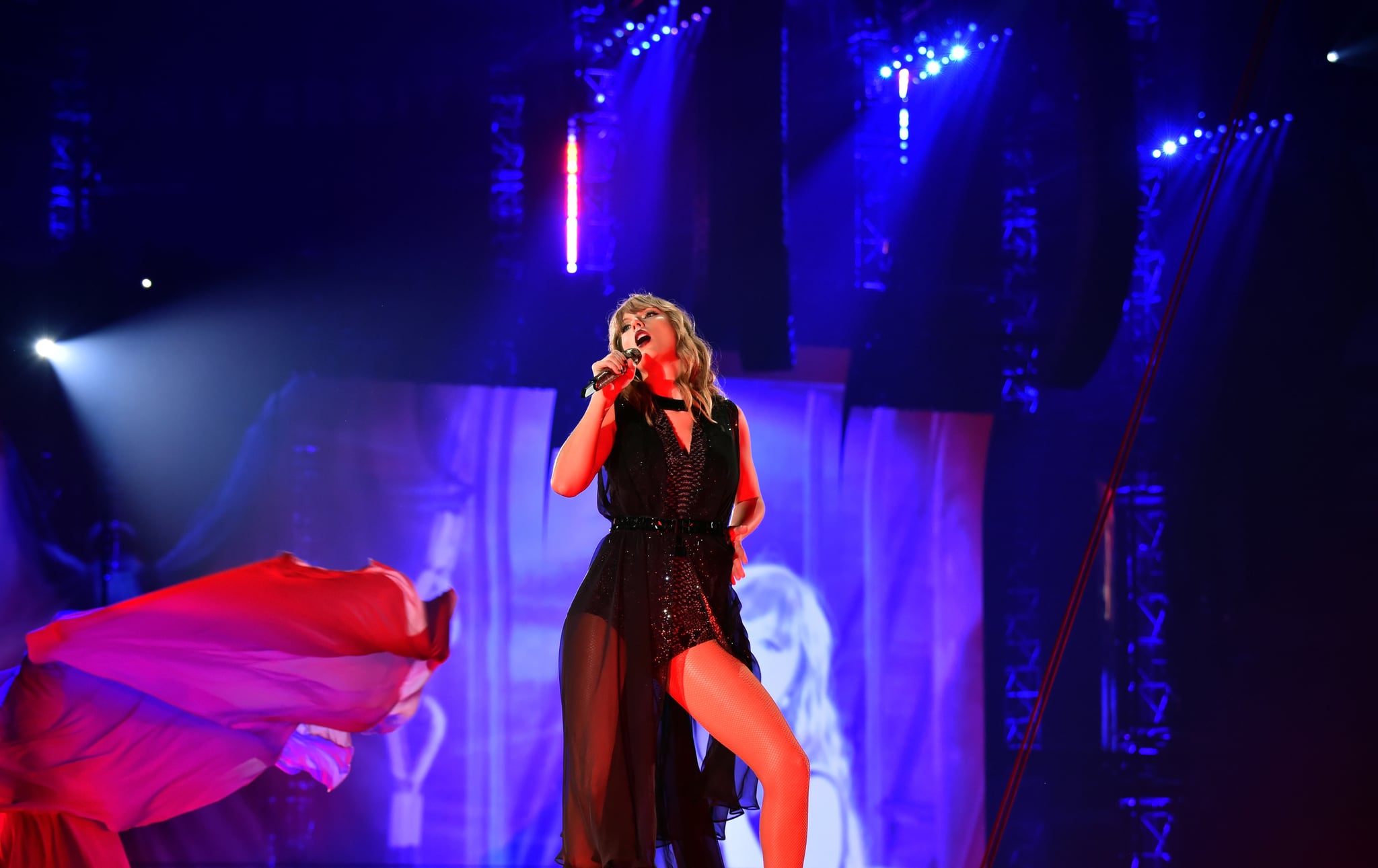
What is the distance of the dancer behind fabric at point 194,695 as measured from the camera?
3.46 meters

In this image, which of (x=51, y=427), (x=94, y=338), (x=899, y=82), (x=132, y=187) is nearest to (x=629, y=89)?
(x=899, y=82)

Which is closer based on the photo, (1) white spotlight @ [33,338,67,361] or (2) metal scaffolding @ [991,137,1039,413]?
(1) white spotlight @ [33,338,67,361]

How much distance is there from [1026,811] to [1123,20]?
12.1 ft

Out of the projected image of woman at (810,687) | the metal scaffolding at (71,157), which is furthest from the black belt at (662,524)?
the metal scaffolding at (71,157)

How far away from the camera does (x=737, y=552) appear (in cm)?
298

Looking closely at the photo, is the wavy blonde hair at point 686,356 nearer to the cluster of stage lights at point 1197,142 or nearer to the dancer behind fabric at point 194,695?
the dancer behind fabric at point 194,695

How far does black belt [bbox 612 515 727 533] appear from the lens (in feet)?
Result: 9.12

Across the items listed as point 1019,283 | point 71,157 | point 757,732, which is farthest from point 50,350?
point 1019,283

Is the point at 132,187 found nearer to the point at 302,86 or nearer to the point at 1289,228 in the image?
the point at 302,86

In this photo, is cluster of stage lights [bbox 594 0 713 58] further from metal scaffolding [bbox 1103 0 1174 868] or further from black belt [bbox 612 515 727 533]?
black belt [bbox 612 515 727 533]

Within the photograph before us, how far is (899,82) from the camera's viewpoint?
490 centimetres

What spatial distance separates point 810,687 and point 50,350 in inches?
130

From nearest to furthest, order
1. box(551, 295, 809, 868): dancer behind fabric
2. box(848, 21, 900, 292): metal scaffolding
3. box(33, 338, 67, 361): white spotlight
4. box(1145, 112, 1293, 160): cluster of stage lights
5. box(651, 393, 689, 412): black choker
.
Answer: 1. box(551, 295, 809, 868): dancer behind fabric
2. box(651, 393, 689, 412): black choker
3. box(33, 338, 67, 361): white spotlight
4. box(848, 21, 900, 292): metal scaffolding
5. box(1145, 112, 1293, 160): cluster of stage lights

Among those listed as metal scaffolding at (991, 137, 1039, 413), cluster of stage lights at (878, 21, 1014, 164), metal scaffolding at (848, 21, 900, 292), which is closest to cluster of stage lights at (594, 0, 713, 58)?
metal scaffolding at (848, 21, 900, 292)
